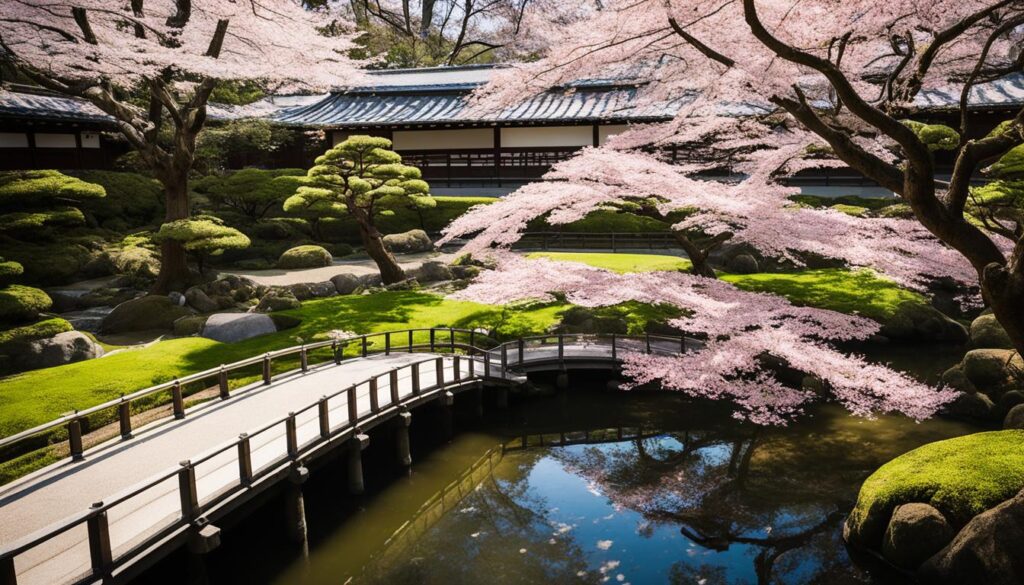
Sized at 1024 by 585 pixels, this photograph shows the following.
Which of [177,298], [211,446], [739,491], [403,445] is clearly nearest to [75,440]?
[211,446]

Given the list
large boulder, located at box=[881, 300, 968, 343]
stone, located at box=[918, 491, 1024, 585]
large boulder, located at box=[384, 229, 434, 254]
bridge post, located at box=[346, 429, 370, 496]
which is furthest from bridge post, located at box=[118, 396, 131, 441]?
large boulder, located at box=[384, 229, 434, 254]

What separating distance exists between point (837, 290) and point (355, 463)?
16.2 meters

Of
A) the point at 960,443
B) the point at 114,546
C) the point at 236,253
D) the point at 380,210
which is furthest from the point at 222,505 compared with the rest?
the point at 236,253

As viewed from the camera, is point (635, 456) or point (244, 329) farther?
point (244, 329)

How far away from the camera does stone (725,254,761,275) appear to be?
23453 mm

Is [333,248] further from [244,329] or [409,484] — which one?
[409,484]

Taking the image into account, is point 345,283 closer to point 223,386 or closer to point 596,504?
point 223,386

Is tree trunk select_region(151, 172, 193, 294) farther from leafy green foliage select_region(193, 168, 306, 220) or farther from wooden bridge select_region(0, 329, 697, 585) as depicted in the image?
leafy green foliage select_region(193, 168, 306, 220)

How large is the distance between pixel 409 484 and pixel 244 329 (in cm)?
699

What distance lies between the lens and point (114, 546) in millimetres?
6703

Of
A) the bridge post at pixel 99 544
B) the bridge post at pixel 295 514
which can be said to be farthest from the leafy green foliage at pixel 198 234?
the bridge post at pixel 99 544

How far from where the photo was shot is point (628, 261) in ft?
76.2

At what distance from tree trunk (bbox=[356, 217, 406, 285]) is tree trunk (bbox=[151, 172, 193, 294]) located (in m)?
5.00

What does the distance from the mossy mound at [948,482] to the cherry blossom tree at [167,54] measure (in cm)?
1693
